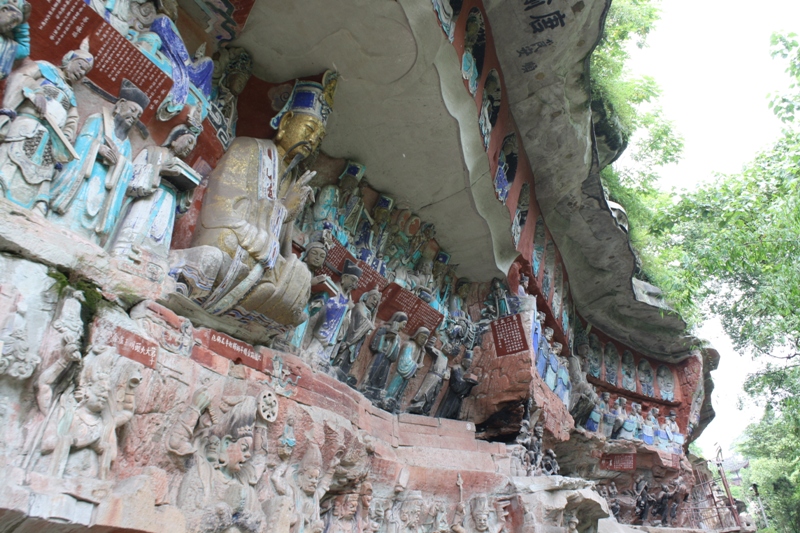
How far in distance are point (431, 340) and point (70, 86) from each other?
5995 millimetres

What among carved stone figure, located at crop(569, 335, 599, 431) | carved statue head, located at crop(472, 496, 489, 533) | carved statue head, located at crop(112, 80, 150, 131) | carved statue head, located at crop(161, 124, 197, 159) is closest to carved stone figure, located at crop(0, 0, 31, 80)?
carved statue head, located at crop(112, 80, 150, 131)

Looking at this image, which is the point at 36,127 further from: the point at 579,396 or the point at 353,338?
the point at 579,396

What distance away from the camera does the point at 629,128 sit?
1309 centimetres

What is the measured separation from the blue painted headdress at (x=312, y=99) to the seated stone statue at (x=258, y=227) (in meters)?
0.01

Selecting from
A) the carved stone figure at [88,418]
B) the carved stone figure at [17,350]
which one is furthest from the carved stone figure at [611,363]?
the carved stone figure at [17,350]

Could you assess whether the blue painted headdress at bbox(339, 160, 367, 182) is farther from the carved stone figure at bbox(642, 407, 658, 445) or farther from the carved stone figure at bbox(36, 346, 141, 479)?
the carved stone figure at bbox(642, 407, 658, 445)

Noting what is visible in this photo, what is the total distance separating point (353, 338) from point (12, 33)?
4549 millimetres

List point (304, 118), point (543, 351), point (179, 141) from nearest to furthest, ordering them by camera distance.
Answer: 1. point (179, 141)
2. point (304, 118)
3. point (543, 351)

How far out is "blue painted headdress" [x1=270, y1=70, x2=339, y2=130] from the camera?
6402 mm

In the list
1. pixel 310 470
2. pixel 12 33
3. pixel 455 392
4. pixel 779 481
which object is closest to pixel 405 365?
pixel 455 392

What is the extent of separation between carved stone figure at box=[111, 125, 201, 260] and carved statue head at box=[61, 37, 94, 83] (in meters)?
0.75

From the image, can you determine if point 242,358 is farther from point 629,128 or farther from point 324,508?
point 629,128

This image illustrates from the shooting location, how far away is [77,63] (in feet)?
14.6

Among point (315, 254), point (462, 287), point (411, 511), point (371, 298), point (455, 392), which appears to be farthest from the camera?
point (462, 287)
